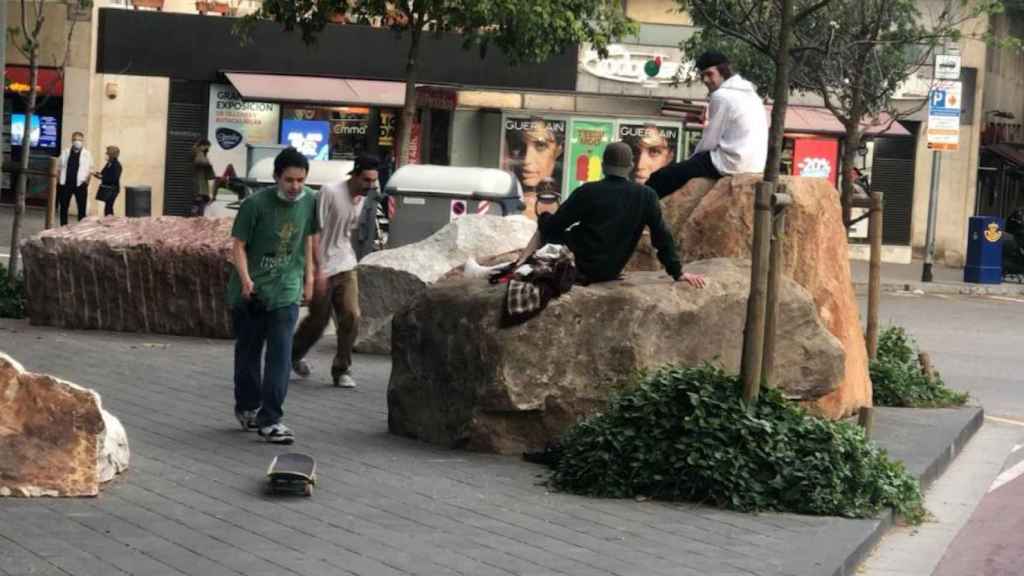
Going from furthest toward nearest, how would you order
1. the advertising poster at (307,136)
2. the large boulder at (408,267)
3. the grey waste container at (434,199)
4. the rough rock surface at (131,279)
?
the advertising poster at (307,136)
the grey waste container at (434,199)
the rough rock surface at (131,279)
the large boulder at (408,267)

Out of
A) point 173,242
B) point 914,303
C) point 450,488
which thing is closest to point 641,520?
point 450,488

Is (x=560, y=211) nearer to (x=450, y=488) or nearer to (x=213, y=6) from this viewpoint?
(x=450, y=488)

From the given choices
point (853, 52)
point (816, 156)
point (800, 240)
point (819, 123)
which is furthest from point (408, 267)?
point (816, 156)

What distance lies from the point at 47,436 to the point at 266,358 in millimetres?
2193

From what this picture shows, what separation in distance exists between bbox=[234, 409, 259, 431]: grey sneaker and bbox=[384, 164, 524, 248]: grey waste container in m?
11.4

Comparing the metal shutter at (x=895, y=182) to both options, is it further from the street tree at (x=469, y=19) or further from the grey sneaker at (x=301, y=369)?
the grey sneaker at (x=301, y=369)

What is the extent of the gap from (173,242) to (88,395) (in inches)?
300

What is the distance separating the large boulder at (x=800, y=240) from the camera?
11.8 metres

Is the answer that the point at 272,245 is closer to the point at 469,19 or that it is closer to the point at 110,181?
the point at 469,19

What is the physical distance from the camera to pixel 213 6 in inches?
1483

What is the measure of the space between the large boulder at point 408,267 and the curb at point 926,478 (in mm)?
4141

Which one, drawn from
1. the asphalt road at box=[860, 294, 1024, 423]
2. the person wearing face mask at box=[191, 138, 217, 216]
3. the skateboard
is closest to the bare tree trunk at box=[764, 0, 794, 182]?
the asphalt road at box=[860, 294, 1024, 423]

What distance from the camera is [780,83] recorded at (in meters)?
14.5

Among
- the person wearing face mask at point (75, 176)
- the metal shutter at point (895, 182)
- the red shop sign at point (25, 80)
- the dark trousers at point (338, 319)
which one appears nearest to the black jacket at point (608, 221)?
the dark trousers at point (338, 319)
